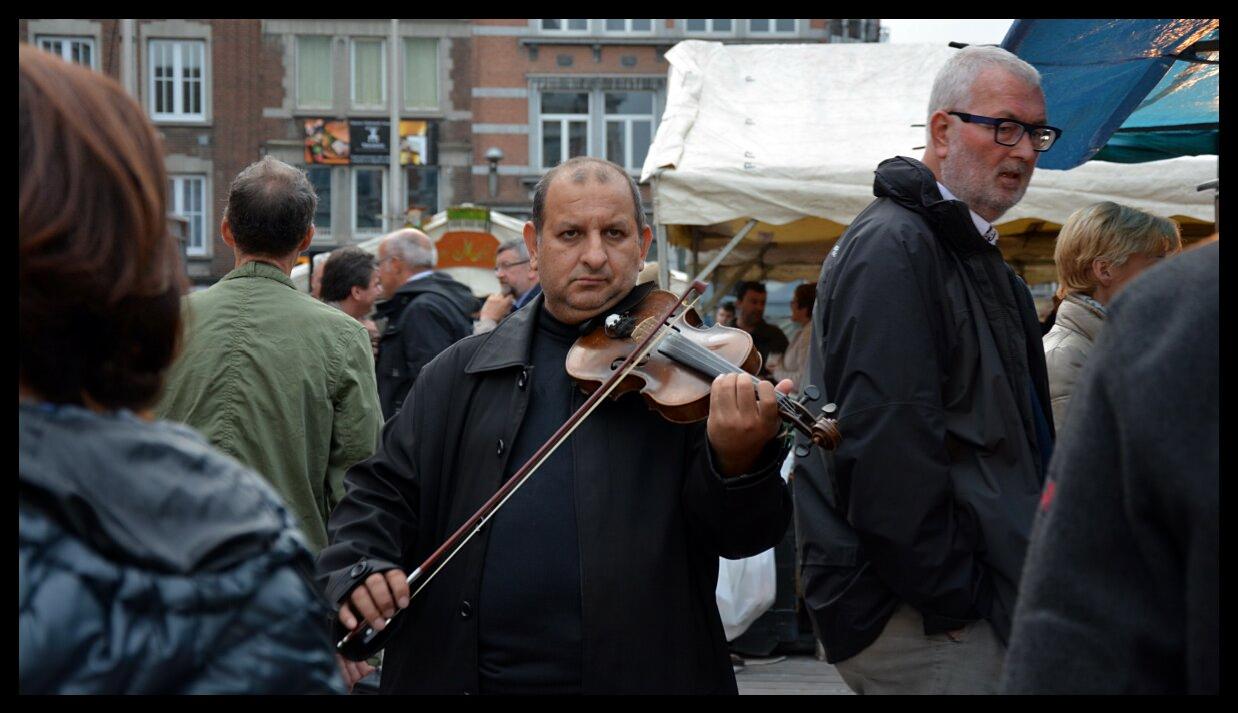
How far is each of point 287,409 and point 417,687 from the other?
115cm

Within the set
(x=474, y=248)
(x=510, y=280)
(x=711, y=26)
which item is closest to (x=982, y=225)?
(x=510, y=280)

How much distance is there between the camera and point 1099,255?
4117 millimetres

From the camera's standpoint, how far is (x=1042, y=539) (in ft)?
4.64

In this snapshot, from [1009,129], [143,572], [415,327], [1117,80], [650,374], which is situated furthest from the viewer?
[415,327]

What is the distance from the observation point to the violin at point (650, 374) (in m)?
2.70

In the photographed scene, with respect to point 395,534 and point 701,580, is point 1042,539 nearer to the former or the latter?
point 701,580

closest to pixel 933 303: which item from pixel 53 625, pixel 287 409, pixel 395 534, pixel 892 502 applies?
pixel 892 502

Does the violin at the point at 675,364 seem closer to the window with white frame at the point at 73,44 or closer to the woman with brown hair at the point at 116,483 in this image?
the woman with brown hair at the point at 116,483

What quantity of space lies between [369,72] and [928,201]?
97.6 ft

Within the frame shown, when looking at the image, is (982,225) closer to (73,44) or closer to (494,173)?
(494,173)

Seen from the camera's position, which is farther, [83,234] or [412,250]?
[412,250]

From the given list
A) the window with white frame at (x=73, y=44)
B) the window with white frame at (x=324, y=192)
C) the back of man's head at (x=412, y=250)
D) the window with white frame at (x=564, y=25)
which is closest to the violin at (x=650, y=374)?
the back of man's head at (x=412, y=250)

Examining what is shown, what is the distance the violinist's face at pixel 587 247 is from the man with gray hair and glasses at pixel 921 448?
1.48ft
